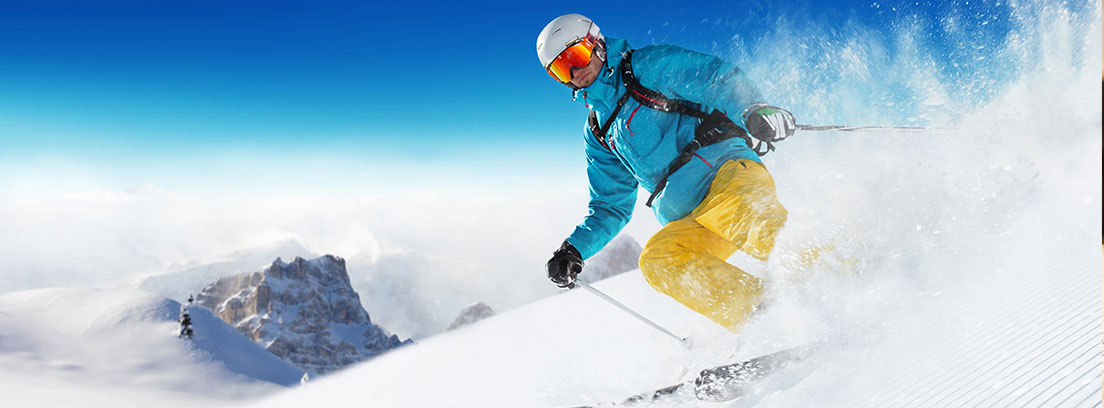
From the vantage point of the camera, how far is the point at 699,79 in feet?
9.19

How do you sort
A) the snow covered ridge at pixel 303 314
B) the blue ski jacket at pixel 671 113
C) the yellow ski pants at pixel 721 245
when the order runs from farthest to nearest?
the snow covered ridge at pixel 303 314 → the blue ski jacket at pixel 671 113 → the yellow ski pants at pixel 721 245

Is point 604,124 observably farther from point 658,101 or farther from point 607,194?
Answer: point 607,194

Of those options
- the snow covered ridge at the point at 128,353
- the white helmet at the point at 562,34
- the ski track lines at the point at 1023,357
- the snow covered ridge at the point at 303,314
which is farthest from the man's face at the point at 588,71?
the snow covered ridge at the point at 303,314

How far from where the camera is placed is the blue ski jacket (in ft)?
9.02

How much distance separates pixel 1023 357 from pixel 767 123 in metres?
1.28

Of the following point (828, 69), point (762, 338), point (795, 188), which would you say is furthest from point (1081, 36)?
point (762, 338)

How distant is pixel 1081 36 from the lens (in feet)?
14.0

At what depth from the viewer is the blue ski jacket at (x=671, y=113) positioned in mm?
2750

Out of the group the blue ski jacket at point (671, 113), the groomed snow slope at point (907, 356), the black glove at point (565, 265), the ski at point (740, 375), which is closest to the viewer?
the groomed snow slope at point (907, 356)

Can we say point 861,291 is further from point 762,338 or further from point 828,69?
point 828,69

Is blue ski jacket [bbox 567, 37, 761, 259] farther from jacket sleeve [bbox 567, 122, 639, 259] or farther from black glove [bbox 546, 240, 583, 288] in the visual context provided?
black glove [bbox 546, 240, 583, 288]

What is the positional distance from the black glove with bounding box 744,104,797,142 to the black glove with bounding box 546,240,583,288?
3.73ft

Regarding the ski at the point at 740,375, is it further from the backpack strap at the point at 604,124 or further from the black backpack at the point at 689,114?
the backpack strap at the point at 604,124

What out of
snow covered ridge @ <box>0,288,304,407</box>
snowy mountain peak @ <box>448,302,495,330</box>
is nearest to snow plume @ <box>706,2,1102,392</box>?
snow covered ridge @ <box>0,288,304,407</box>
